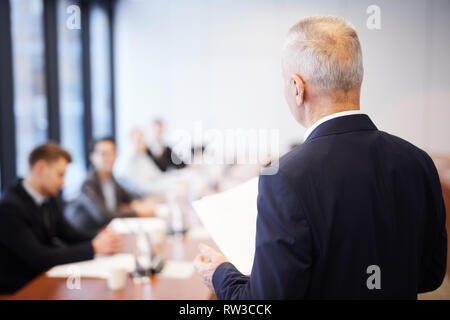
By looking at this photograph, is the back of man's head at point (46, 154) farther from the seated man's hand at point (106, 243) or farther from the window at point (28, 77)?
the window at point (28, 77)

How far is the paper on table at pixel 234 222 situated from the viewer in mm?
1161

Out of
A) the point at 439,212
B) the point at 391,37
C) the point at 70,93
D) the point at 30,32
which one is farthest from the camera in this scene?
the point at 70,93

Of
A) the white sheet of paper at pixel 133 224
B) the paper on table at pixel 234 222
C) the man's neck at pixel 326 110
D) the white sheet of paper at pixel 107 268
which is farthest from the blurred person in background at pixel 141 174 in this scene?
the man's neck at pixel 326 110

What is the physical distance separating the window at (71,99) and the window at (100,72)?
343 millimetres

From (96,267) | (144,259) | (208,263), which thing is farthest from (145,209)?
(208,263)

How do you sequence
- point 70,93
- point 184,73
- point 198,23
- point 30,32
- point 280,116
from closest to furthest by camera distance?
point 280,116 → point 30,32 → point 70,93 → point 198,23 → point 184,73

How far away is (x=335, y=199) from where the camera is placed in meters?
0.93

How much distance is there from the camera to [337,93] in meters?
1.00

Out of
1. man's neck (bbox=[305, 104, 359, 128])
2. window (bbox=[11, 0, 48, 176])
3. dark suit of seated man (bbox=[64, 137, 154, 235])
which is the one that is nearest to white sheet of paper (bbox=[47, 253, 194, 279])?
dark suit of seated man (bbox=[64, 137, 154, 235])

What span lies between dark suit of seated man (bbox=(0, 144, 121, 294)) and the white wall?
1188 mm

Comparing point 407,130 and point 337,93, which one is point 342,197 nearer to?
point 337,93

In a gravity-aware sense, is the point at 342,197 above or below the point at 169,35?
below
